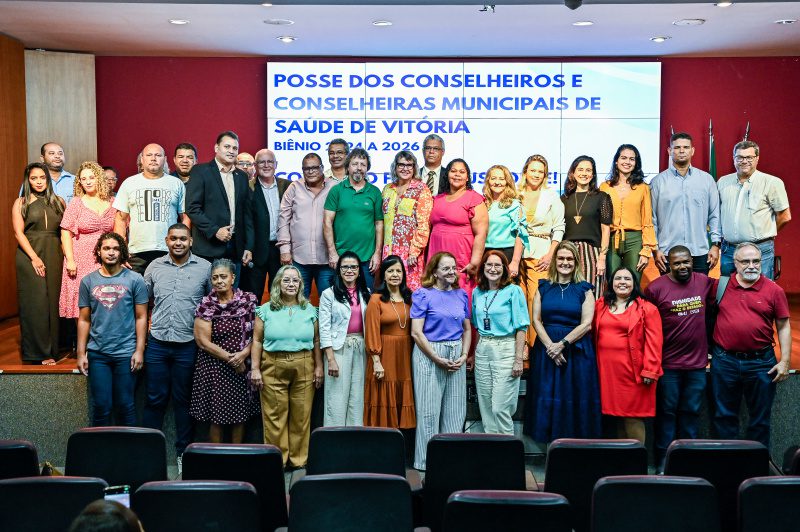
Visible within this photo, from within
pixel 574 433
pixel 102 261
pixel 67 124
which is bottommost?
pixel 574 433

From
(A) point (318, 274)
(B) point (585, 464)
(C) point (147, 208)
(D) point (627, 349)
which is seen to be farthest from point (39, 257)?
(B) point (585, 464)

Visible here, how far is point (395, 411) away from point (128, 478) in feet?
7.00

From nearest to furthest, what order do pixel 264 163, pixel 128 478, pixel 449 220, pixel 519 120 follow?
pixel 128 478, pixel 449 220, pixel 264 163, pixel 519 120

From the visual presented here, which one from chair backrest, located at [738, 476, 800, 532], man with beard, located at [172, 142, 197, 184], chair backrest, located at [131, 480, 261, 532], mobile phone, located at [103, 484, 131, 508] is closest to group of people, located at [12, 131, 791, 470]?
man with beard, located at [172, 142, 197, 184]

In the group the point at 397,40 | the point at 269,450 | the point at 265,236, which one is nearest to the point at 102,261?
the point at 265,236

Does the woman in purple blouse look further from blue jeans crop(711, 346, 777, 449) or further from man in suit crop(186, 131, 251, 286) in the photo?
blue jeans crop(711, 346, 777, 449)

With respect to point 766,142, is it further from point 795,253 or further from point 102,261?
point 102,261

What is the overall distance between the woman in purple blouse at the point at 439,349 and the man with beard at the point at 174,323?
1.40 m

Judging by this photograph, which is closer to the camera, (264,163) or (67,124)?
Answer: (264,163)

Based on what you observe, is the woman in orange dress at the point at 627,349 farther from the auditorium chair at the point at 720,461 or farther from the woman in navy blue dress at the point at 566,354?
the auditorium chair at the point at 720,461

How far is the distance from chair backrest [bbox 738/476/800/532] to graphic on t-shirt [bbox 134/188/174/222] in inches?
169

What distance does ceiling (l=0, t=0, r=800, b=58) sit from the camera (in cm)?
772

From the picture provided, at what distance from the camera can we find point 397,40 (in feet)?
30.3

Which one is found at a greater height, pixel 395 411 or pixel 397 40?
pixel 397 40
